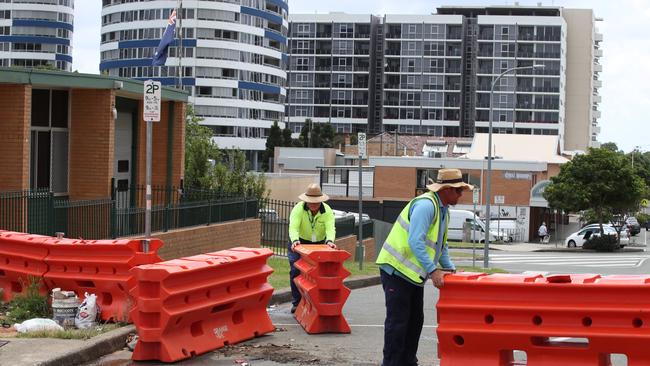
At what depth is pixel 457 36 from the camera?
127 metres

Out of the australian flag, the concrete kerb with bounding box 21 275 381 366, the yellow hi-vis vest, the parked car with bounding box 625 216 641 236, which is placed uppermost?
the australian flag

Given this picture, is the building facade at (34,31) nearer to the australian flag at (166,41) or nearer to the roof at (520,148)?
the roof at (520,148)

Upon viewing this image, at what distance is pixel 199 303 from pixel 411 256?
265 cm

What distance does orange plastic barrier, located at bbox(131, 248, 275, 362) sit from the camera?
10.0 m

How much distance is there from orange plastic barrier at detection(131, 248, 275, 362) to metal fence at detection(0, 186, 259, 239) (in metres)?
6.15

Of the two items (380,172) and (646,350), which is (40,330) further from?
(380,172)

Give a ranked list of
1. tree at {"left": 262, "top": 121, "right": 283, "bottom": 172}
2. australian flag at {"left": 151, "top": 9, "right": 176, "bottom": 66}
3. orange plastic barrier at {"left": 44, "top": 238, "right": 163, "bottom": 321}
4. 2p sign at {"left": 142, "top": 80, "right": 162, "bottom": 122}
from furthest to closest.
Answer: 1. tree at {"left": 262, "top": 121, "right": 283, "bottom": 172}
2. australian flag at {"left": 151, "top": 9, "right": 176, "bottom": 66}
3. 2p sign at {"left": 142, "top": 80, "right": 162, "bottom": 122}
4. orange plastic barrier at {"left": 44, "top": 238, "right": 163, "bottom": 321}

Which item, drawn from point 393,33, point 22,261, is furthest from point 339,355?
point 393,33

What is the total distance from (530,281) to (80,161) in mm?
14573

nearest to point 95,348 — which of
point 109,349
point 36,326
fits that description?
point 109,349

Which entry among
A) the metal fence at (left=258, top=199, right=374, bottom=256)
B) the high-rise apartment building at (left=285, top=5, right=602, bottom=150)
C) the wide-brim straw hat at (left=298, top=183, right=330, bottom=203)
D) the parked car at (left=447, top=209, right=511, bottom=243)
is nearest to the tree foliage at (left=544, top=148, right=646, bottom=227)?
the parked car at (left=447, top=209, right=511, bottom=243)

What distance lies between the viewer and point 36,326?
11.0m

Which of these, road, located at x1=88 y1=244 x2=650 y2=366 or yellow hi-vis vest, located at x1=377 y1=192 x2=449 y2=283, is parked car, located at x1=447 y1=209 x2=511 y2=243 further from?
yellow hi-vis vest, located at x1=377 y1=192 x2=449 y2=283

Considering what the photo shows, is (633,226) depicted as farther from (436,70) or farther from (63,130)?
(63,130)
